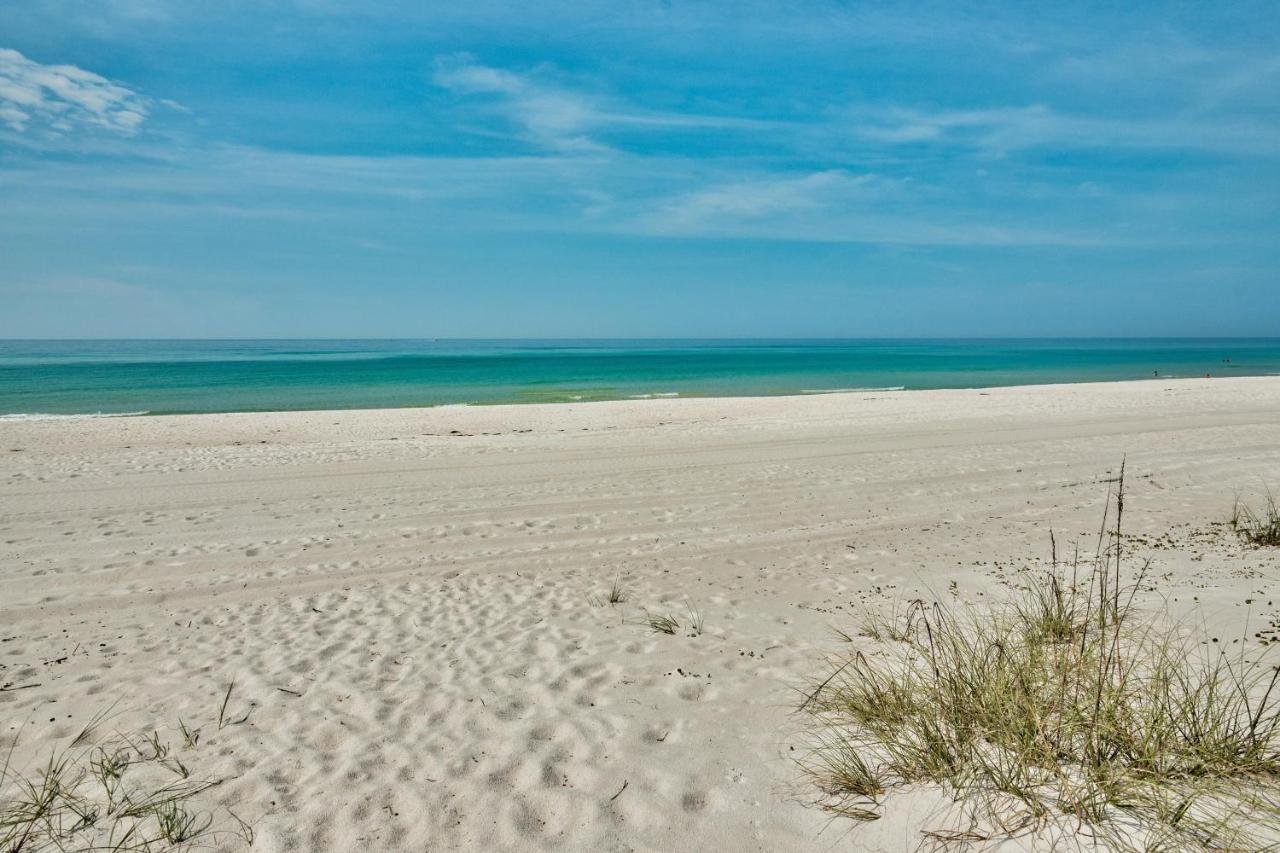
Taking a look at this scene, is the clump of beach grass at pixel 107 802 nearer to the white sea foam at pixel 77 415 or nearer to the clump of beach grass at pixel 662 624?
the clump of beach grass at pixel 662 624

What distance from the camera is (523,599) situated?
6.88 metres

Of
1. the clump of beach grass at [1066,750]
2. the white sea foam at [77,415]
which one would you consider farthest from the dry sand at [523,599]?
the white sea foam at [77,415]

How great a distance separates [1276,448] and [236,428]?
28006 millimetres

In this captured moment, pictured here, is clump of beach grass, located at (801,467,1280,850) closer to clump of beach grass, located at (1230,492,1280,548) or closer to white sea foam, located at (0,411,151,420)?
clump of beach grass, located at (1230,492,1280,548)

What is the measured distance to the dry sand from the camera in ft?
12.2

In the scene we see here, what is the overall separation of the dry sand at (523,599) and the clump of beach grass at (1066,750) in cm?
27

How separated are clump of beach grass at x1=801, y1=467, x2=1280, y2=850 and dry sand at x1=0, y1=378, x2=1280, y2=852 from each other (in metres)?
0.27

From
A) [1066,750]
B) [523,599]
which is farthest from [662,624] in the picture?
[1066,750]

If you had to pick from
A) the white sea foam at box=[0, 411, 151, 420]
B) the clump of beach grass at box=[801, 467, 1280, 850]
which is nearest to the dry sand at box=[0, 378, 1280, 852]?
the clump of beach grass at box=[801, 467, 1280, 850]

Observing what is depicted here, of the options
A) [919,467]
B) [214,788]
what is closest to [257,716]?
[214,788]

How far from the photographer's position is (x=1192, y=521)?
8586 millimetres

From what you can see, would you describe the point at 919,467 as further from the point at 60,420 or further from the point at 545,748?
the point at 60,420

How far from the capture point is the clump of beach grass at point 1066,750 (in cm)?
291

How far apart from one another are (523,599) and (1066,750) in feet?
15.6
